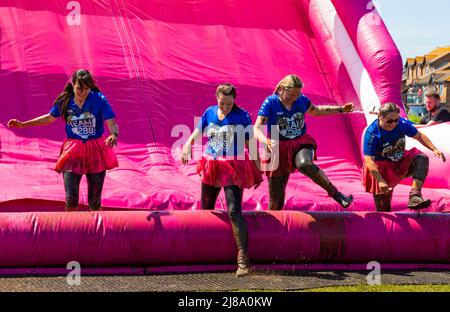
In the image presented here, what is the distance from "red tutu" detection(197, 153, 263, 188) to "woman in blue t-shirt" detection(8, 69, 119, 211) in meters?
0.56

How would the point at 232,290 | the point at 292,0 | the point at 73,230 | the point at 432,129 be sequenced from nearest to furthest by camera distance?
1. the point at 232,290
2. the point at 73,230
3. the point at 432,129
4. the point at 292,0

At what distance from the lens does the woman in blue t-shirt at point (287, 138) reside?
3984 millimetres

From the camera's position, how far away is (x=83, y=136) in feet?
12.9

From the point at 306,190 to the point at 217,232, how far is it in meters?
1.40

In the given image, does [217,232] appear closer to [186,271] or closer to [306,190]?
[186,271]

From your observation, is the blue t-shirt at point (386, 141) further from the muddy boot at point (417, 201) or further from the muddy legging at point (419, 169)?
the muddy boot at point (417, 201)

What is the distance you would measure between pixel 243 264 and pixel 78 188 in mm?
1048

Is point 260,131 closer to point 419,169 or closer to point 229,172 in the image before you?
point 229,172

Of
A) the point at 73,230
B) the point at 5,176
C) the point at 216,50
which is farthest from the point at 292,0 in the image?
the point at 73,230

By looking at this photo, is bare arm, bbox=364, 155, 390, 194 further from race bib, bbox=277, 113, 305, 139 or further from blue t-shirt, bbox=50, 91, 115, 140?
blue t-shirt, bbox=50, 91, 115, 140

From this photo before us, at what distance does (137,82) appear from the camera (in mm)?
5812

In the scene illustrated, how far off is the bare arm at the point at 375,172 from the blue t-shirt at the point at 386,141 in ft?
0.12

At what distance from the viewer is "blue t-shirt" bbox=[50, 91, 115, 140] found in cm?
392

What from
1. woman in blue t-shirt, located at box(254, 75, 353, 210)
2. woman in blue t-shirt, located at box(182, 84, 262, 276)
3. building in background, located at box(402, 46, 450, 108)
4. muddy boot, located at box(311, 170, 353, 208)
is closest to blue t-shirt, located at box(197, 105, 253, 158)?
woman in blue t-shirt, located at box(182, 84, 262, 276)
